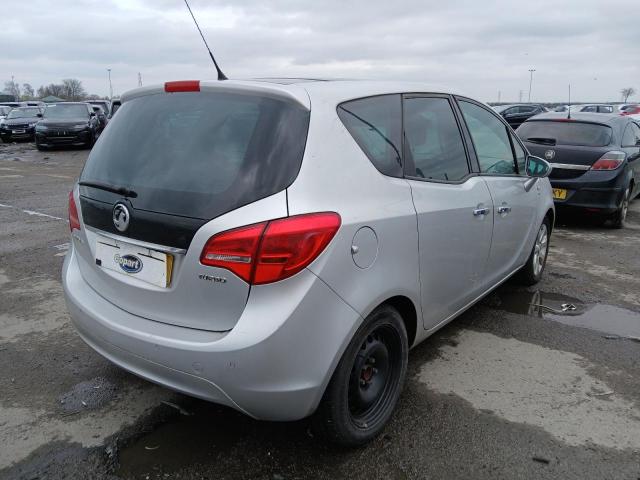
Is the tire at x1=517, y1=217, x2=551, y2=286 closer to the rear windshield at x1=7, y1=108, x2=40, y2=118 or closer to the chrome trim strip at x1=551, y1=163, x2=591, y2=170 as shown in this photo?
the chrome trim strip at x1=551, y1=163, x2=591, y2=170

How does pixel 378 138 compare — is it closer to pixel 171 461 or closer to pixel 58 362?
pixel 171 461

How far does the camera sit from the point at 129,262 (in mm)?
2367

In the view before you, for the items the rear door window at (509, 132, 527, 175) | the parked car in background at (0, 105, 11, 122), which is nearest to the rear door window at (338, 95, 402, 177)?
the rear door window at (509, 132, 527, 175)

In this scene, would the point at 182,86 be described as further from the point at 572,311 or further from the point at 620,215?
the point at 620,215

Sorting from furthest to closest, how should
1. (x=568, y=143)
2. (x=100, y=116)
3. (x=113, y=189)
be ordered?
(x=100, y=116) → (x=568, y=143) → (x=113, y=189)

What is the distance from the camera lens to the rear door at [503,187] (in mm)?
3539

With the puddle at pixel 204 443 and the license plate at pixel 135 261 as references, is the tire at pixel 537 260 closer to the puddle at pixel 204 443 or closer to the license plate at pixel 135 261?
the puddle at pixel 204 443

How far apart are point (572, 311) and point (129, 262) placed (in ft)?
11.5

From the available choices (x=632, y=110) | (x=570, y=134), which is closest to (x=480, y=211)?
(x=570, y=134)

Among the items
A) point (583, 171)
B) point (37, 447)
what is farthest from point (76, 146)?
point (37, 447)

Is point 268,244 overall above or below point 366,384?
above

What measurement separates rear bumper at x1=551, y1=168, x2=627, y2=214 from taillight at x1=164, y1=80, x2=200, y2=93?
19.4ft

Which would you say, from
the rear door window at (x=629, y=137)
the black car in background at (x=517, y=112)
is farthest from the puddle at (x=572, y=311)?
the black car in background at (x=517, y=112)

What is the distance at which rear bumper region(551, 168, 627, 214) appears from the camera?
6.93 meters
